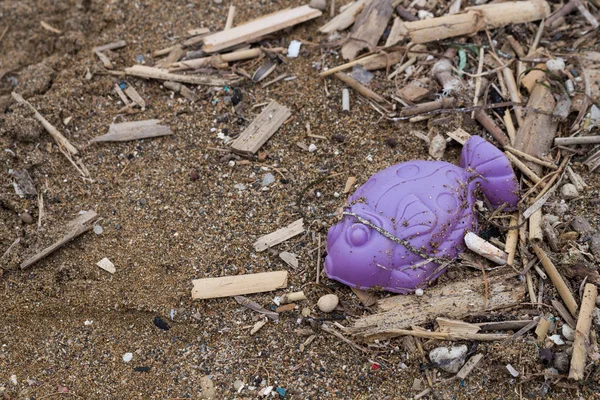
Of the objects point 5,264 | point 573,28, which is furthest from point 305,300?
point 573,28

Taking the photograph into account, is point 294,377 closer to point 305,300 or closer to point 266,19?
point 305,300

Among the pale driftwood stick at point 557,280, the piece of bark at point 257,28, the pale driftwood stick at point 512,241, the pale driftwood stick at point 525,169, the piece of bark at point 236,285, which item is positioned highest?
the piece of bark at point 257,28

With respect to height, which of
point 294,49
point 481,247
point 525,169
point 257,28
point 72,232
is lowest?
point 72,232

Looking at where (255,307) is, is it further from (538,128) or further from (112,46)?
(112,46)

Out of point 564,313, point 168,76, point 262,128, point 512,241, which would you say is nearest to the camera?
point 564,313

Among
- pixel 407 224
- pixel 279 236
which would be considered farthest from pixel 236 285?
pixel 407 224

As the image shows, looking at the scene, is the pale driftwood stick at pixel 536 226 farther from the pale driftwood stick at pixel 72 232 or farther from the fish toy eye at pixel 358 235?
the pale driftwood stick at pixel 72 232

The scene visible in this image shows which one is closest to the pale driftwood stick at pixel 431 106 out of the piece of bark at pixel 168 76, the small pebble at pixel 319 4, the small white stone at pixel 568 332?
the small pebble at pixel 319 4

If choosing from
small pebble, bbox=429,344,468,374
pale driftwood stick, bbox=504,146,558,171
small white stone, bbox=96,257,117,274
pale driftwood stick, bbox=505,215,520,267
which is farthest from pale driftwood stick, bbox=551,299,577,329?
small white stone, bbox=96,257,117,274
